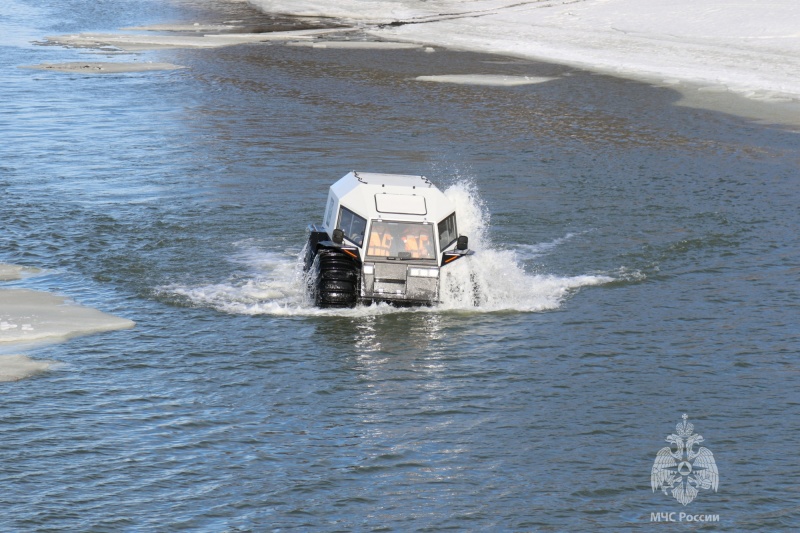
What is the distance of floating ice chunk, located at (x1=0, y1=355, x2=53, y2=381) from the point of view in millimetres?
20484

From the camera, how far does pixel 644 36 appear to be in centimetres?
6756

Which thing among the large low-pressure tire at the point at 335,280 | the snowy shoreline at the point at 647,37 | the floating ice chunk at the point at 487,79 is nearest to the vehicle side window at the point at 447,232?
the large low-pressure tire at the point at 335,280

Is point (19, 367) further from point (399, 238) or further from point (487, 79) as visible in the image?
point (487, 79)

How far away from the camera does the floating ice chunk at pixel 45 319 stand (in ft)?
74.1

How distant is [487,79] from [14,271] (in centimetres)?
3632

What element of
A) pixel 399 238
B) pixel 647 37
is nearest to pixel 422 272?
pixel 399 238

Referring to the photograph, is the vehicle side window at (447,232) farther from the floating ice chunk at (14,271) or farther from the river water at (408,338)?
the floating ice chunk at (14,271)

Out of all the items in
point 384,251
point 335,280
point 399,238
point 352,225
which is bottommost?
point 335,280

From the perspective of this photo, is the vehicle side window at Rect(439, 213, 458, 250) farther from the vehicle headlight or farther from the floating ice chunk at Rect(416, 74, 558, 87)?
the floating ice chunk at Rect(416, 74, 558, 87)

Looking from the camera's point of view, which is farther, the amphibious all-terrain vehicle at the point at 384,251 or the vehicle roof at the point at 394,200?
the vehicle roof at the point at 394,200

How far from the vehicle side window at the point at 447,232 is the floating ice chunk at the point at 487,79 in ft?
108

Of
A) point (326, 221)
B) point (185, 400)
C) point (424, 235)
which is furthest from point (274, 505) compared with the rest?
point (326, 221)

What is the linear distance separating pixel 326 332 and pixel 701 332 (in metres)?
8.33

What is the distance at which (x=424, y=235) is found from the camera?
24.5m
